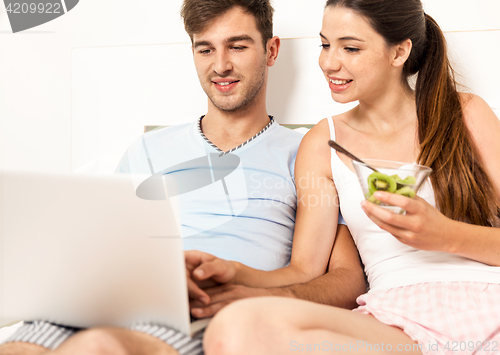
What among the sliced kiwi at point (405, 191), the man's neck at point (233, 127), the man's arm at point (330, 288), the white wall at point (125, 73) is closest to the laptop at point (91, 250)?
the man's arm at point (330, 288)

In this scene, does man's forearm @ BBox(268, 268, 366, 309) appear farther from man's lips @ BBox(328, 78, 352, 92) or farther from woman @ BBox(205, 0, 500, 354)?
man's lips @ BBox(328, 78, 352, 92)

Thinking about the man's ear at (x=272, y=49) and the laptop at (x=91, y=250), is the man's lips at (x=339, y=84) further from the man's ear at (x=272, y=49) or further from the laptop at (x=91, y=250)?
the laptop at (x=91, y=250)

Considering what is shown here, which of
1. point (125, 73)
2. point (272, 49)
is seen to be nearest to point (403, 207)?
point (272, 49)

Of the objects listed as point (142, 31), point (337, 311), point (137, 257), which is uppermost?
point (142, 31)

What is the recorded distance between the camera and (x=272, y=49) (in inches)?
74.4

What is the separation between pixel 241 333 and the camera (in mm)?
820

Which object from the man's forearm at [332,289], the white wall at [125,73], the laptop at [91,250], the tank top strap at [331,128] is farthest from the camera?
the white wall at [125,73]

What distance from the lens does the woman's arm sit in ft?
3.28

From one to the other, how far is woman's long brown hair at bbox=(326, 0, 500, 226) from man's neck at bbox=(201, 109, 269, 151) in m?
0.55

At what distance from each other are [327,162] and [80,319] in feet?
2.89


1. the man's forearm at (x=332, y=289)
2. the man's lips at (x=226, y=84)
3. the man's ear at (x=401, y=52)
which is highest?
the man's ear at (x=401, y=52)

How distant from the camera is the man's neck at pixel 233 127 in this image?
70.2 inches

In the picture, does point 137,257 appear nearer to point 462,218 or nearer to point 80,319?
point 80,319

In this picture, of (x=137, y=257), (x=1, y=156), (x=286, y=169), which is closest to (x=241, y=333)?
(x=137, y=257)
